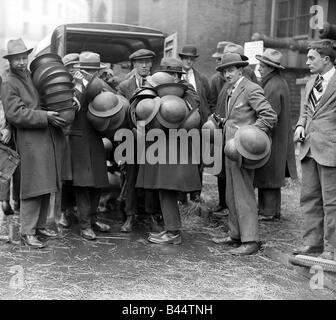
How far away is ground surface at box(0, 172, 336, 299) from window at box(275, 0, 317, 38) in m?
7.51

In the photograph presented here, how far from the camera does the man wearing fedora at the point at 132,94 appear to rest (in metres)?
6.42

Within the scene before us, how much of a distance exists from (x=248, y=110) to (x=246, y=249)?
1.43 m

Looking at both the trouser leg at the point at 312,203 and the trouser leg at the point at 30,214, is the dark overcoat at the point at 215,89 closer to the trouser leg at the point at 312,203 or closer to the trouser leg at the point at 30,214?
the trouser leg at the point at 312,203

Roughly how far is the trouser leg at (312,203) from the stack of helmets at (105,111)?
199cm

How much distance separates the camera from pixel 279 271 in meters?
5.04

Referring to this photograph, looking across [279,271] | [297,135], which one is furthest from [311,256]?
[297,135]

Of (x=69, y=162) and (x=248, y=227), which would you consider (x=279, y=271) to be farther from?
(x=69, y=162)

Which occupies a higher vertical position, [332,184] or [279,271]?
[332,184]

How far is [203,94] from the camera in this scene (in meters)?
7.48

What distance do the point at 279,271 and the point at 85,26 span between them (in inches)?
218

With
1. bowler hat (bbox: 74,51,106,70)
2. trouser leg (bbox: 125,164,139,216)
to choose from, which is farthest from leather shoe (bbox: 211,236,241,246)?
bowler hat (bbox: 74,51,106,70)

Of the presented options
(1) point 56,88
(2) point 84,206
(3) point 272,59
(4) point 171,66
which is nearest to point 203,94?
(3) point 272,59

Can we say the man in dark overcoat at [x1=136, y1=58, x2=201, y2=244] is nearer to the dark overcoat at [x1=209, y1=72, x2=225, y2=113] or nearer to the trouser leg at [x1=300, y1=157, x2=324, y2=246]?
the trouser leg at [x1=300, y1=157, x2=324, y2=246]

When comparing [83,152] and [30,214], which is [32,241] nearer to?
[30,214]
